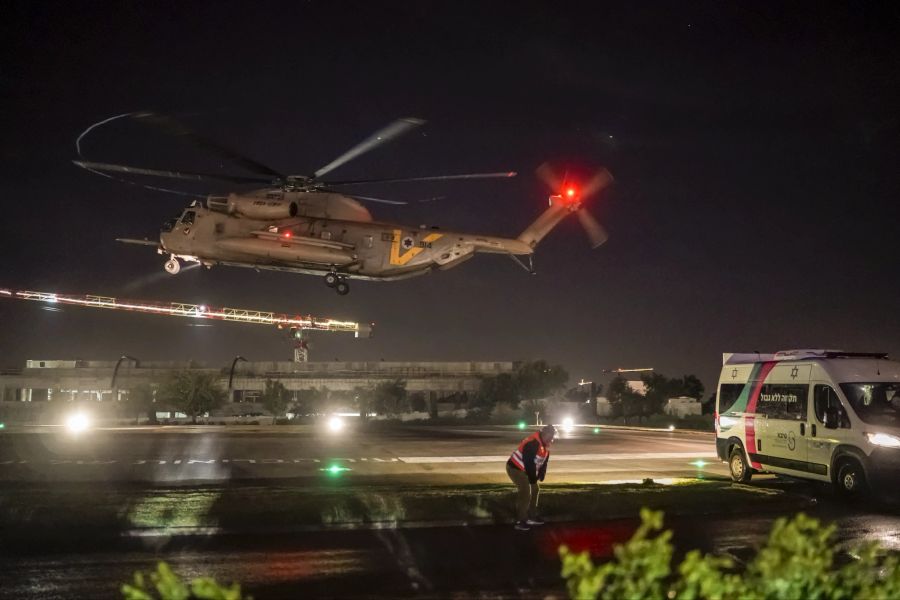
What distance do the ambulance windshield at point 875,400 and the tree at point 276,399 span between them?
62041mm

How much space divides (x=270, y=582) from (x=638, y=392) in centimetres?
6576

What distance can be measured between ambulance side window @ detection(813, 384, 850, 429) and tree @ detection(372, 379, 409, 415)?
6142 centimetres

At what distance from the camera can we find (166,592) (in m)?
4.05

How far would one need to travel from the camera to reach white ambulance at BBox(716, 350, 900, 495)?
45.5ft

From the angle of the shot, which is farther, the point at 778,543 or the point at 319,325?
the point at 319,325

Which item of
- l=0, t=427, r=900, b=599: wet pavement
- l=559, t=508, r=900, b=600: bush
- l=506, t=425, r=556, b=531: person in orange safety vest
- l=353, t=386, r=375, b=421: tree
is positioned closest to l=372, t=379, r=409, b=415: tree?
l=353, t=386, r=375, b=421: tree

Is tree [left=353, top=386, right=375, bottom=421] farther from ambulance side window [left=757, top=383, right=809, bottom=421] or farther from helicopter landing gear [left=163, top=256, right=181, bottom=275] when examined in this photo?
ambulance side window [left=757, top=383, right=809, bottom=421]

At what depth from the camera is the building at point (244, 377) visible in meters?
82.5

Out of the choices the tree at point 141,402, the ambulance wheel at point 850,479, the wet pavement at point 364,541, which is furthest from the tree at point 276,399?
the ambulance wheel at point 850,479

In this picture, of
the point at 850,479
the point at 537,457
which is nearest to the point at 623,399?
the point at 850,479

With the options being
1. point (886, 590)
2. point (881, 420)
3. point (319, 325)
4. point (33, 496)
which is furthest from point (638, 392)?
point (886, 590)

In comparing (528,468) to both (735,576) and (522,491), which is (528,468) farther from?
(735,576)

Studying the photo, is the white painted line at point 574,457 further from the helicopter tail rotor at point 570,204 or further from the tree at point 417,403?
the tree at point 417,403

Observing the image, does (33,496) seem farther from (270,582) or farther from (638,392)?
(638,392)
